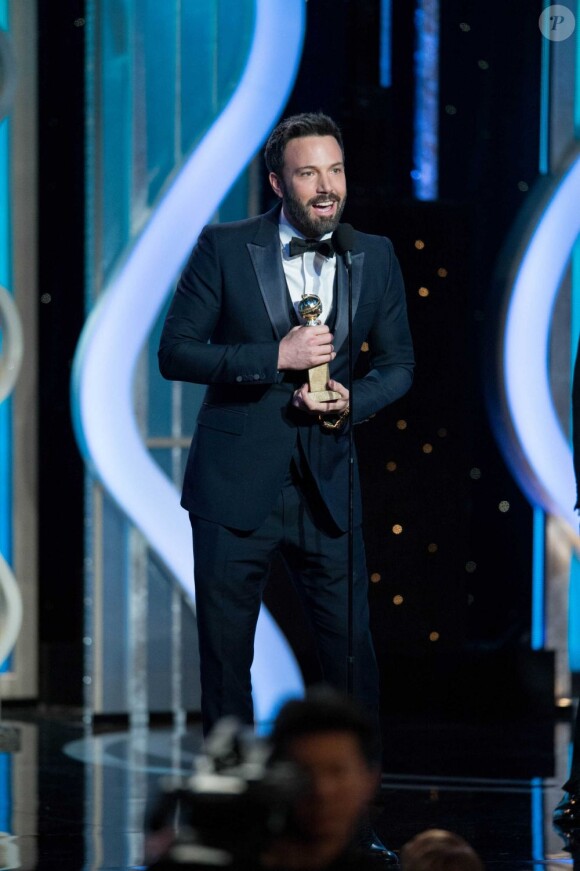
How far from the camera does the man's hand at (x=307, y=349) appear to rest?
10.8ft

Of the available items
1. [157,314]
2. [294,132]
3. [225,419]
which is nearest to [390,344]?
[225,419]

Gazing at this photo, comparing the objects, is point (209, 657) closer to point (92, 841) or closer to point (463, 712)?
point (92, 841)

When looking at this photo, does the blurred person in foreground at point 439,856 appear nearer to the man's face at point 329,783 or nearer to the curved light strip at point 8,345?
the man's face at point 329,783

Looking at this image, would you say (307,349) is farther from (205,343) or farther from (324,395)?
(205,343)

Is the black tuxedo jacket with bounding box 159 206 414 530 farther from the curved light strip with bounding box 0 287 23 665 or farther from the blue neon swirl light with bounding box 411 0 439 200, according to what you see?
the blue neon swirl light with bounding box 411 0 439 200

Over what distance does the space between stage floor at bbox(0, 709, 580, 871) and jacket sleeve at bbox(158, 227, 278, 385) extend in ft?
3.78

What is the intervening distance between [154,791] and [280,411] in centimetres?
159

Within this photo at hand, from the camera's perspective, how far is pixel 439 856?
2316mm

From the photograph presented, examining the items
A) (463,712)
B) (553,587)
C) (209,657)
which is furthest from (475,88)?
(209,657)

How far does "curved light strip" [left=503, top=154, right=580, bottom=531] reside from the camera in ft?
19.1

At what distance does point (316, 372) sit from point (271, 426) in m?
0.20

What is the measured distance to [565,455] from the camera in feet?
19.3

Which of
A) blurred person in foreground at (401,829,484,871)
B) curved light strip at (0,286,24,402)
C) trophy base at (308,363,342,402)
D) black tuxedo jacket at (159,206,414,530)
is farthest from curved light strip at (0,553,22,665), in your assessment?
blurred person in foreground at (401,829,484,871)

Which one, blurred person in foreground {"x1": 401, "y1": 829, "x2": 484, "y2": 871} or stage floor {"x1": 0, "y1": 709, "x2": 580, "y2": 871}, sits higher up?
blurred person in foreground {"x1": 401, "y1": 829, "x2": 484, "y2": 871}
